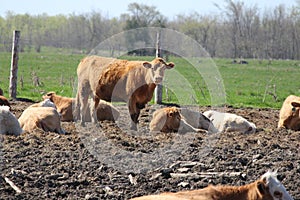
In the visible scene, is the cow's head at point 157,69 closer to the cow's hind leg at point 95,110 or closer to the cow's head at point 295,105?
the cow's hind leg at point 95,110

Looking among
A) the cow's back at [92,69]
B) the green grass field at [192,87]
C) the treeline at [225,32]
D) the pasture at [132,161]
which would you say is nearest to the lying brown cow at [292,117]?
the pasture at [132,161]

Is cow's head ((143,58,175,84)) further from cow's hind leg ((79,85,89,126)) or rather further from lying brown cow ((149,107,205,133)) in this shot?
cow's hind leg ((79,85,89,126))

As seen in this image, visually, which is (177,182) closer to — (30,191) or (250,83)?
(30,191)

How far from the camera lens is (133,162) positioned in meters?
9.06

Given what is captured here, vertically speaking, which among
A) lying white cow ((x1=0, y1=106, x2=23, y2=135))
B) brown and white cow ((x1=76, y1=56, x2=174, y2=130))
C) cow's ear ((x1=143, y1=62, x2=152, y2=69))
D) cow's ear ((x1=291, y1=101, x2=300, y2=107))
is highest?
cow's ear ((x1=143, y1=62, x2=152, y2=69))

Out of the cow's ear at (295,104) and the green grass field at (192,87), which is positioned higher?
the cow's ear at (295,104)

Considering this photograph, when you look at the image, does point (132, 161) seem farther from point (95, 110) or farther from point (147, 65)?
point (95, 110)

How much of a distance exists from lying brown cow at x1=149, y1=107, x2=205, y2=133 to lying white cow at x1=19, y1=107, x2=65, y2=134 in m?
2.07

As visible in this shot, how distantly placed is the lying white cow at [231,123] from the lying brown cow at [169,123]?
2.34ft

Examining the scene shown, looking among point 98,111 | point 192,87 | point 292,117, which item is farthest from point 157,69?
point 192,87

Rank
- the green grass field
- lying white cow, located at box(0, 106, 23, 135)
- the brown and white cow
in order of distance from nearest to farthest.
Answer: lying white cow, located at box(0, 106, 23, 135)
the brown and white cow
the green grass field

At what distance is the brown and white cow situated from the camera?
42.3 feet

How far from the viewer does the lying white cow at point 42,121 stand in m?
11.7

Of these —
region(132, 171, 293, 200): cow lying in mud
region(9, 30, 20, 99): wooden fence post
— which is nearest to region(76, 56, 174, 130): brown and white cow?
region(9, 30, 20, 99): wooden fence post
